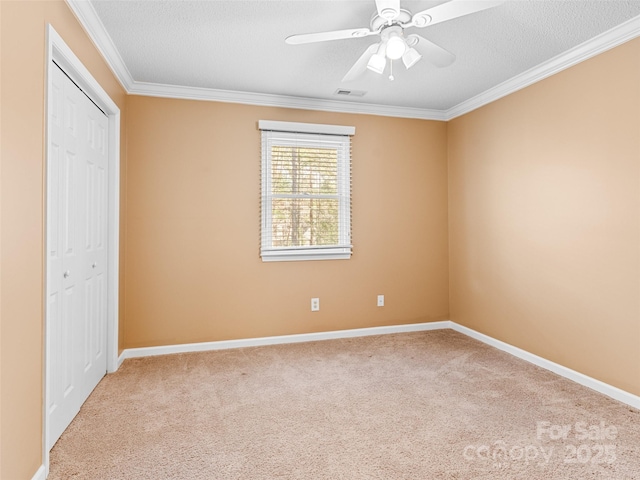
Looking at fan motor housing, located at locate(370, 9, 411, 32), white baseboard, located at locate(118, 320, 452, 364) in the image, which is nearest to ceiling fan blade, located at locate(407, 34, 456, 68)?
fan motor housing, located at locate(370, 9, 411, 32)

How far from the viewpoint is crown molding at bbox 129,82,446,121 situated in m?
3.49

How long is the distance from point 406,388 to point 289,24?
262 cm

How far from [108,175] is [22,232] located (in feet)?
5.26

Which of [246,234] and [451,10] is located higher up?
[451,10]

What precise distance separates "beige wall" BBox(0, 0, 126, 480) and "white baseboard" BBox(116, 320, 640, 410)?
5.50 ft

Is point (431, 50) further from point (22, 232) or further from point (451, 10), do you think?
point (22, 232)

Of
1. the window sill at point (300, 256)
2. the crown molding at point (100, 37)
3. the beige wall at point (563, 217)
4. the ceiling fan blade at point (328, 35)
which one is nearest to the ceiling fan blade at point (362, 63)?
the ceiling fan blade at point (328, 35)

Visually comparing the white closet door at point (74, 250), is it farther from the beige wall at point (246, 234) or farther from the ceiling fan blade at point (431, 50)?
the ceiling fan blade at point (431, 50)

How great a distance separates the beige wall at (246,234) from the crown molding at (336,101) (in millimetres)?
88

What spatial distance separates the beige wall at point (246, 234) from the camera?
352 cm

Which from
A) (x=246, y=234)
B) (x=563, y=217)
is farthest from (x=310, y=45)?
(x=563, y=217)

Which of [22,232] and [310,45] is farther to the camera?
[310,45]

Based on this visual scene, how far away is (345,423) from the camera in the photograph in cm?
228

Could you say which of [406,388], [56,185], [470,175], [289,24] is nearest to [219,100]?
[289,24]
